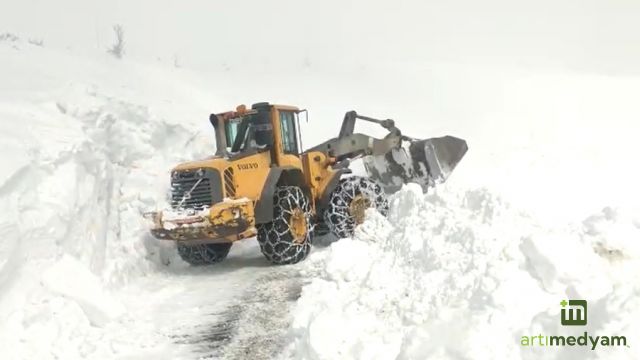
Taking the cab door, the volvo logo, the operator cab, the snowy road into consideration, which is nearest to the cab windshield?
the operator cab

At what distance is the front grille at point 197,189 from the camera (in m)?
7.83

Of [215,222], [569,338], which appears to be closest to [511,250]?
[569,338]

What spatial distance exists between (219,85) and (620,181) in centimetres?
1151

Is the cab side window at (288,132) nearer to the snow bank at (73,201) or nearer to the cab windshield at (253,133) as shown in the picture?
the cab windshield at (253,133)

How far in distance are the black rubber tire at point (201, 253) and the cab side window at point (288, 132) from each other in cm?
185

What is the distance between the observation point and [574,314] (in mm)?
3641

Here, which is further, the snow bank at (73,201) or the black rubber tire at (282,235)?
the black rubber tire at (282,235)

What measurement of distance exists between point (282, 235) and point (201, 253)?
5.28 ft

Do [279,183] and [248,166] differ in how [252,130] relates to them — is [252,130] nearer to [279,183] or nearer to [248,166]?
[248,166]

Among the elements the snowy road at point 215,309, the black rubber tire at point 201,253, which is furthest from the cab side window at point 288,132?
the black rubber tire at point 201,253

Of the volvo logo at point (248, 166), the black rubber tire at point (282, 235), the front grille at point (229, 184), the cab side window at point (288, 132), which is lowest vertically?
the black rubber tire at point (282, 235)

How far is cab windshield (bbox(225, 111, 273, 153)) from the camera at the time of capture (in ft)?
28.5

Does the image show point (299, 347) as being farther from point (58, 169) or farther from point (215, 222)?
point (58, 169)

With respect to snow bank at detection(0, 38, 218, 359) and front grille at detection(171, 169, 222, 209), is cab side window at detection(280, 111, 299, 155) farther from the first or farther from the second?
snow bank at detection(0, 38, 218, 359)
